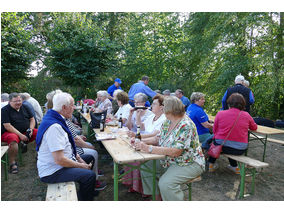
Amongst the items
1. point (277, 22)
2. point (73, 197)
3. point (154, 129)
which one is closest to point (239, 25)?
point (277, 22)

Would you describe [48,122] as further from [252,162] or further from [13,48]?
[13,48]

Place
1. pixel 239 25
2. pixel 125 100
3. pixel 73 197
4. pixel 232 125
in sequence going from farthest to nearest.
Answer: pixel 239 25 < pixel 125 100 < pixel 232 125 < pixel 73 197

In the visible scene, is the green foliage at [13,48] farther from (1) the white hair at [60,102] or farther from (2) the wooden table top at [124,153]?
(2) the wooden table top at [124,153]

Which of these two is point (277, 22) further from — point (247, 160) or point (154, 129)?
point (154, 129)

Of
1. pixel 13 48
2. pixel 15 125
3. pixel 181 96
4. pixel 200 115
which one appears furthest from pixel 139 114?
pixel 13 48

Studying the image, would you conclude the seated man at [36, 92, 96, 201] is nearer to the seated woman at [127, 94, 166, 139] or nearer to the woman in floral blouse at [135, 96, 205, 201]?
the woman in floral blouse at [135, 96, 205, 201]

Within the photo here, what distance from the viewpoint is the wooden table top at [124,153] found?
216cm

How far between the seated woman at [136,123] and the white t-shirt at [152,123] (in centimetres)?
10

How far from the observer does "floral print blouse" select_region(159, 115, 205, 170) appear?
2273 mm

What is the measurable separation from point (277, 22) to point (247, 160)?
6294 mm

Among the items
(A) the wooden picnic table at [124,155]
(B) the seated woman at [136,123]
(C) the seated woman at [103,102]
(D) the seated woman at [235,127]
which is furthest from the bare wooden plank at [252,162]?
(C) the seated woman at [103,102]

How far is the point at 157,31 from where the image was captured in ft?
Answer: 37.1

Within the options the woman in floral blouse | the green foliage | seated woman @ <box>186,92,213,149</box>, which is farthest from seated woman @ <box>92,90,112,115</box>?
the green foliage

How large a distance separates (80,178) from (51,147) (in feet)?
1.64
